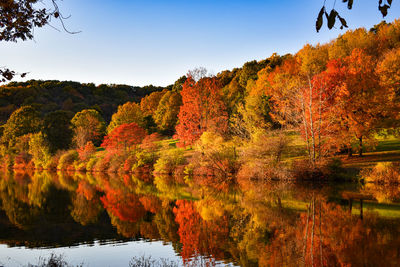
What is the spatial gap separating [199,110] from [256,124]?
752cm

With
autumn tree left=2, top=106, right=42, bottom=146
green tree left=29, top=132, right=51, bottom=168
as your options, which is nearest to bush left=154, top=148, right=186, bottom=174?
green tree left=29, top=132, right=51, bottom=168

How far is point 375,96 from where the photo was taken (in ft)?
92.6

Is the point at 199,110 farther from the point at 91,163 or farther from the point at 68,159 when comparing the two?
the point at 68,159

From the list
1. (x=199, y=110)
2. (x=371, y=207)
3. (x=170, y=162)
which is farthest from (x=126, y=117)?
(x=371, y=207)

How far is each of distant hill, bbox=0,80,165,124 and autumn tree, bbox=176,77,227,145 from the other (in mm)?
59239

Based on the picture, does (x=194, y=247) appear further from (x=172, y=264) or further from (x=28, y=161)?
(x=28, y=161)

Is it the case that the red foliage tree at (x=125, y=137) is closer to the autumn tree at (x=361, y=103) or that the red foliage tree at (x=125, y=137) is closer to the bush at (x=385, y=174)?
the autumn tree at (x=361, y=103)

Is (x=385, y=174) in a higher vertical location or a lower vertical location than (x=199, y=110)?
lower

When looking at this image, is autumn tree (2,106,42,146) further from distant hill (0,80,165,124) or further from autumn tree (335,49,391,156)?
autumn tree (335,49,391,156)

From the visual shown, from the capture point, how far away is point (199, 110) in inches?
1613

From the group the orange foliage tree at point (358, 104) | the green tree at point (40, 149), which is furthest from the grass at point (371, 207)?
the green tree at point (40, 149)

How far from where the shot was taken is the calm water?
10.3m

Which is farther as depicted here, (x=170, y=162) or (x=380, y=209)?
(x=170, y=162)

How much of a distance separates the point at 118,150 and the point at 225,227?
34298mm
